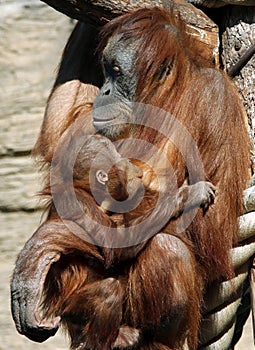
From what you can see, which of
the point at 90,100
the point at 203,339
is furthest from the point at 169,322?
the point at 90,100

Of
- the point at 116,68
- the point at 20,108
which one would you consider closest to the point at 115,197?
the point at 116,68

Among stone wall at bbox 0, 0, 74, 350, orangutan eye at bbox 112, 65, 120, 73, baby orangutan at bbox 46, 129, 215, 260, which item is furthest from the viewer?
stone wall at bbox 0, 0, 74, 350

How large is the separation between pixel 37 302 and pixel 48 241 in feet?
0.88

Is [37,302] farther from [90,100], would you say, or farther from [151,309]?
[90,100]

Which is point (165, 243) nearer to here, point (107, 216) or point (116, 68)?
point (107, 216)

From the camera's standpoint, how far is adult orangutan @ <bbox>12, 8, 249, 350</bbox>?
3844 mm

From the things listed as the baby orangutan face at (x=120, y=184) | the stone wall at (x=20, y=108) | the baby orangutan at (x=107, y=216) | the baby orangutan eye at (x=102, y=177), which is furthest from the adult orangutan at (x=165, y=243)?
the stone wall at (x=20, y=108)

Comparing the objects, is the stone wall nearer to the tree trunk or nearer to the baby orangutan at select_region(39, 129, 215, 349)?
the tree trunk

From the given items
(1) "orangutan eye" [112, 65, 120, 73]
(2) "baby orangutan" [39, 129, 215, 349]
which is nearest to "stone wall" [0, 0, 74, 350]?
(1) "orangutan eye" [112, 65, 120, 73]

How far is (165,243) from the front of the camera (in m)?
3.84

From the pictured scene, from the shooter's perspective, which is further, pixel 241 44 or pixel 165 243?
pixel 241 44

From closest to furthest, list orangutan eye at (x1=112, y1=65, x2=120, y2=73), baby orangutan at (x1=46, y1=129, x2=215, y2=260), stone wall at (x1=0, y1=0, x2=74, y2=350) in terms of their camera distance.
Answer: baby orangutan at (x1=46, y1=129, x2=215, y2=260) → orangutan eye at (x1=112, y1=65, x2=120, y2=73) → stone wall at (x1=0, y1=0, x2=74, y2=350)

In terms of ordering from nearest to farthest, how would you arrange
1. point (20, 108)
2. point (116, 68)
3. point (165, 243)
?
point (165, 243), point (116, 68), point (20, 108)

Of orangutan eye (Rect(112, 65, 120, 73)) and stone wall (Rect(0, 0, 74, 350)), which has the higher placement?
orangutan eye (Rect(112, 65, 120, 73))
